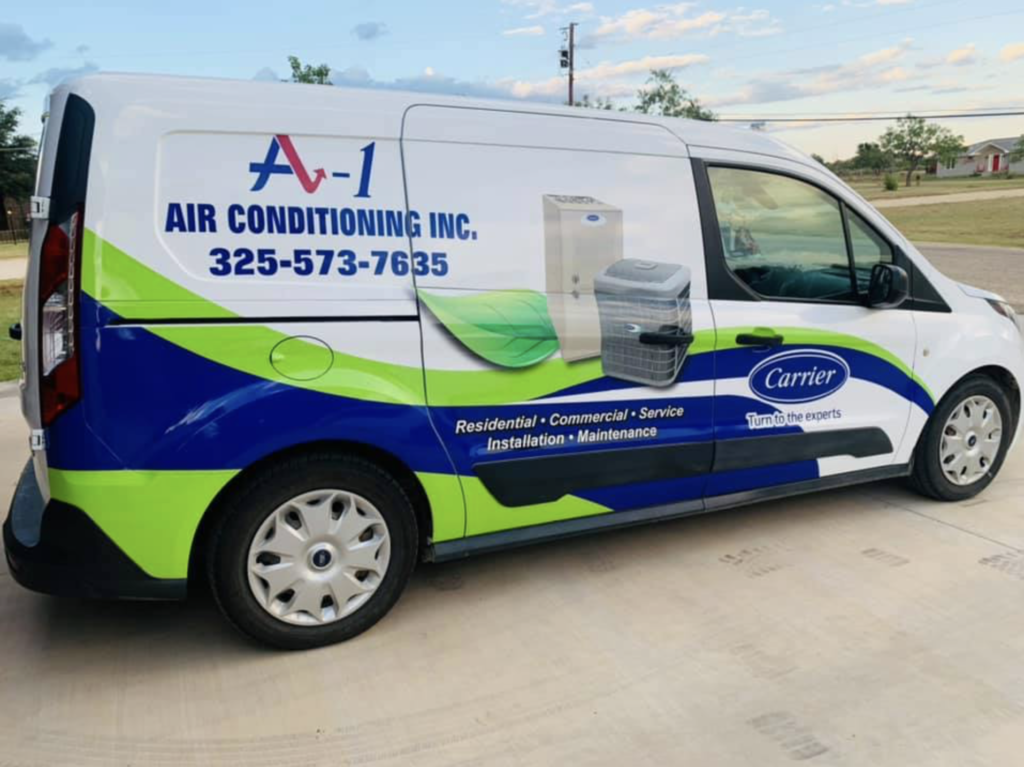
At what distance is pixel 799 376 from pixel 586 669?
175cm

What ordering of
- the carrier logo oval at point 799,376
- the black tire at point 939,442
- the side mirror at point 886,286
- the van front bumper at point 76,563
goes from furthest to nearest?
the black tire at point 939,442
the side mirror at point 886,286
the carrier logo oval at point 799,376
the van front bumper at point 76,563

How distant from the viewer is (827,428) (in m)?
3.96

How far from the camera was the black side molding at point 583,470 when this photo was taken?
127 inches

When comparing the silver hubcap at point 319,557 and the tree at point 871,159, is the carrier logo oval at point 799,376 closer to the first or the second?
the silver hubcap at point 319,557

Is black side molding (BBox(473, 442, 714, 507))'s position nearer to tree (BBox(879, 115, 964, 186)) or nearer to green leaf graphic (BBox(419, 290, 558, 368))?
green leaf graphic (BBox(419, 290, 558, 368))

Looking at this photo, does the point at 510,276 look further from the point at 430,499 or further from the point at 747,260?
the point at 747,260

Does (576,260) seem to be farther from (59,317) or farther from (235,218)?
(59,317)

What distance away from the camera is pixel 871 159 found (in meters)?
90.8

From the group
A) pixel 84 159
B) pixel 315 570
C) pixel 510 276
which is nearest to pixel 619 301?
pixel 510 276

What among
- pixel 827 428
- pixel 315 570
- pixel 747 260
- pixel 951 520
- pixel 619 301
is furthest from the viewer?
pixel 951 520

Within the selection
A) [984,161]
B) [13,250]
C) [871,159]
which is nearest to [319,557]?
[13,250]

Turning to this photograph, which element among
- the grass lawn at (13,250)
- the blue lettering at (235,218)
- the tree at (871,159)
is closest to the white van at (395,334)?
the blue lettering at (235,218)

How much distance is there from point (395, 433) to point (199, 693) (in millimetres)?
1107

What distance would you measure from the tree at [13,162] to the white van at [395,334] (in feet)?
171
